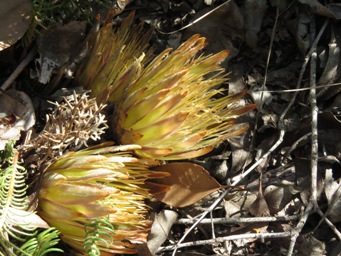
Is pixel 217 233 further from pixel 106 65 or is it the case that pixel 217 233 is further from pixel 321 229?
pixel 106 65

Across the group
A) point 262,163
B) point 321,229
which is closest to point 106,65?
point 262,163

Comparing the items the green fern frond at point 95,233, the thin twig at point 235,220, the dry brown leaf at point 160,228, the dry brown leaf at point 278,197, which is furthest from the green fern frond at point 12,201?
the dry brown leaf at point 278,197

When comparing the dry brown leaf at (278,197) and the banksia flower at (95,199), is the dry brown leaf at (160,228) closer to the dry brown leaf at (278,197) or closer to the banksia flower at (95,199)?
the banksia flower at (95,199)

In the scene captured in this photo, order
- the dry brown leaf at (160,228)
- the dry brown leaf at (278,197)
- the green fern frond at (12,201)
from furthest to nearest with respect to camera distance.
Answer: the dry brown leaf at (278,197), the dry brown leaf at (160,228), the green fern frond at (12,201)

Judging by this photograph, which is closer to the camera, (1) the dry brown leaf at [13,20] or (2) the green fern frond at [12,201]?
(2) the green fern frond at [12,201]

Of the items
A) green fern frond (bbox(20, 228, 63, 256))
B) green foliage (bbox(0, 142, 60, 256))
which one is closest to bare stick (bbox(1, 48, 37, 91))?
green foliage (bbox(0, 142, 60, 256))
